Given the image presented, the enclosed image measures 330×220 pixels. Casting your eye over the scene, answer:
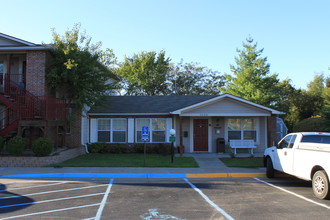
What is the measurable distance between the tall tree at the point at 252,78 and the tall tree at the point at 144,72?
31.7 feet

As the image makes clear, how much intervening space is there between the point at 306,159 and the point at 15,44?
625 inches

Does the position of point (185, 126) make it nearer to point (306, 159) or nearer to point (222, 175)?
point (222, 175)

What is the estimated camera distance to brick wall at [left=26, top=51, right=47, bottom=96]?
1473 centimetres

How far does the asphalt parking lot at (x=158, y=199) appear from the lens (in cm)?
578

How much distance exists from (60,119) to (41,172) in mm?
4921

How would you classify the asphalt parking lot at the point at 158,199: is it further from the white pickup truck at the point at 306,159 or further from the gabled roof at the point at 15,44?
the gabled roof at the point at 15,44

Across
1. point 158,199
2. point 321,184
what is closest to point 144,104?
point 158,199

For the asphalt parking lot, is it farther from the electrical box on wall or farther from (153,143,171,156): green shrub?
the electrical box on wall

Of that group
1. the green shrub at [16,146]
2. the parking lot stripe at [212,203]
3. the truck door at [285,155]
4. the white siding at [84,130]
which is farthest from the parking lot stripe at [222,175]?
the white siding at [84,130]

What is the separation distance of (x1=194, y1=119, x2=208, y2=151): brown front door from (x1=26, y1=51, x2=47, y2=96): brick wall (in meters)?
9.30

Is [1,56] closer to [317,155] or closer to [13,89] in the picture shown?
[13,89]

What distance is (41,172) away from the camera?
10.7 m

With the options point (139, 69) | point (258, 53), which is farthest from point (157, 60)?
point (258, 53)

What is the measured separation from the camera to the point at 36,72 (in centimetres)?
1479
